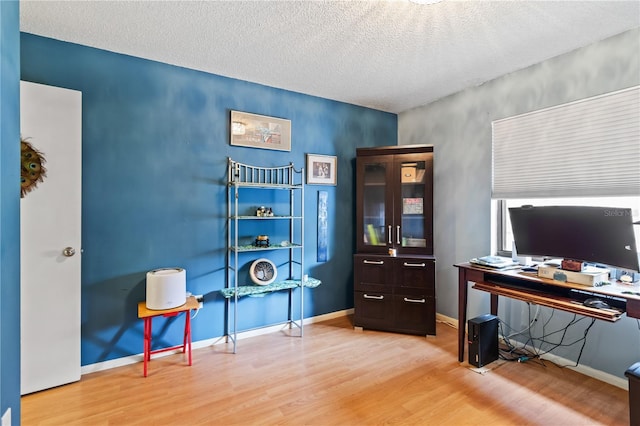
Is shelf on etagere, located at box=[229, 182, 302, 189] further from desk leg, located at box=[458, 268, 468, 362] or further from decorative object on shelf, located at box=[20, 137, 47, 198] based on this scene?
desk leg, located at box=[458, 268, 468, 362]

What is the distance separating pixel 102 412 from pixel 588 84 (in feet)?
13.4

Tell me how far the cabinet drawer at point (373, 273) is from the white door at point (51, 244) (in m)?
2.41

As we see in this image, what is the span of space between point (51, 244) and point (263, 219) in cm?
162

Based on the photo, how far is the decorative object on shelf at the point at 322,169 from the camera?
3301 millimetres

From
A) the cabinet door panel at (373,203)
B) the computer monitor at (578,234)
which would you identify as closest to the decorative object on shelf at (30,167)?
the cabinet door panel at (373,203)

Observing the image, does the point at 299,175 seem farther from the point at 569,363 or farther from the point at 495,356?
the point at 569,363

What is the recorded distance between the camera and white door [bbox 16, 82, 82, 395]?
6.57 feet

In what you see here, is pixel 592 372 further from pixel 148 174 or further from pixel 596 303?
pixel 148 174

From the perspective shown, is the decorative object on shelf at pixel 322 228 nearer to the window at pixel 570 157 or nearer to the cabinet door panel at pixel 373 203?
the cabinet door panel at pixel 373 203

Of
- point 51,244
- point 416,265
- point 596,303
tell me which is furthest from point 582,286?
point 51,244

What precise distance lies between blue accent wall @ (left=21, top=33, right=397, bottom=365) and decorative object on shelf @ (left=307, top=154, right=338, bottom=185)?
20 cm

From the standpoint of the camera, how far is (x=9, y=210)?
1274mm

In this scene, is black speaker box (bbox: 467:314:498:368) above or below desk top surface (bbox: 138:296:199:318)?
below

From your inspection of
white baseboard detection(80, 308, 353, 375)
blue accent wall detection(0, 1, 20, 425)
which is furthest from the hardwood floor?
blue accent wall detection(0, 1, 20, 425)
